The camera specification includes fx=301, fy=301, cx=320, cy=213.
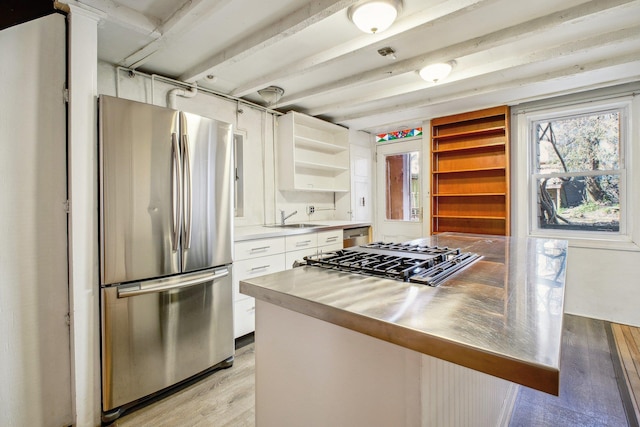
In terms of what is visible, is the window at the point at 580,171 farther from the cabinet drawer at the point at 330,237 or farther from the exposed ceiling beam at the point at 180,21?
the exposed ceiling beam at the point at 180,21

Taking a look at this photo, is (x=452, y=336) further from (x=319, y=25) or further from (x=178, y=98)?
(x=178, y=98)

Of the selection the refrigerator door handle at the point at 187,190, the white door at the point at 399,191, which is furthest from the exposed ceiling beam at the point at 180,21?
the white door at the point at 399,191

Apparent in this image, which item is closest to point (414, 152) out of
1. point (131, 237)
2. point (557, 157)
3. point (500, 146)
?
point (500, 146)

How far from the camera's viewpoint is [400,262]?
4.28 feet

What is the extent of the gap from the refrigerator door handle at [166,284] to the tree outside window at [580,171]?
3.73 m

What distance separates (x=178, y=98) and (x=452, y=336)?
297 cm

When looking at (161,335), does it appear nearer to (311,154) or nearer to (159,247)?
(159,247)

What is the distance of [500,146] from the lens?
3.69 meters

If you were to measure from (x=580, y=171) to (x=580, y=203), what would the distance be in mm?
356

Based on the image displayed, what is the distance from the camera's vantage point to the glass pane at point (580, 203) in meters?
3.19

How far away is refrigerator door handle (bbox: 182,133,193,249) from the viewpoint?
195 centimetres

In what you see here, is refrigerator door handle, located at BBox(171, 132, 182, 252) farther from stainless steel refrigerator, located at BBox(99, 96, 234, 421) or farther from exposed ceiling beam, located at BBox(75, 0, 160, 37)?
exposed ceiling beam, located at BBox(75, 0, 160, 37)

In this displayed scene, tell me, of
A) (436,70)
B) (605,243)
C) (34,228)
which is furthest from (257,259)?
(605,243)

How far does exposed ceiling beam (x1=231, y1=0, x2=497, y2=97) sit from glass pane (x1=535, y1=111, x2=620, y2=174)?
2.66 m
